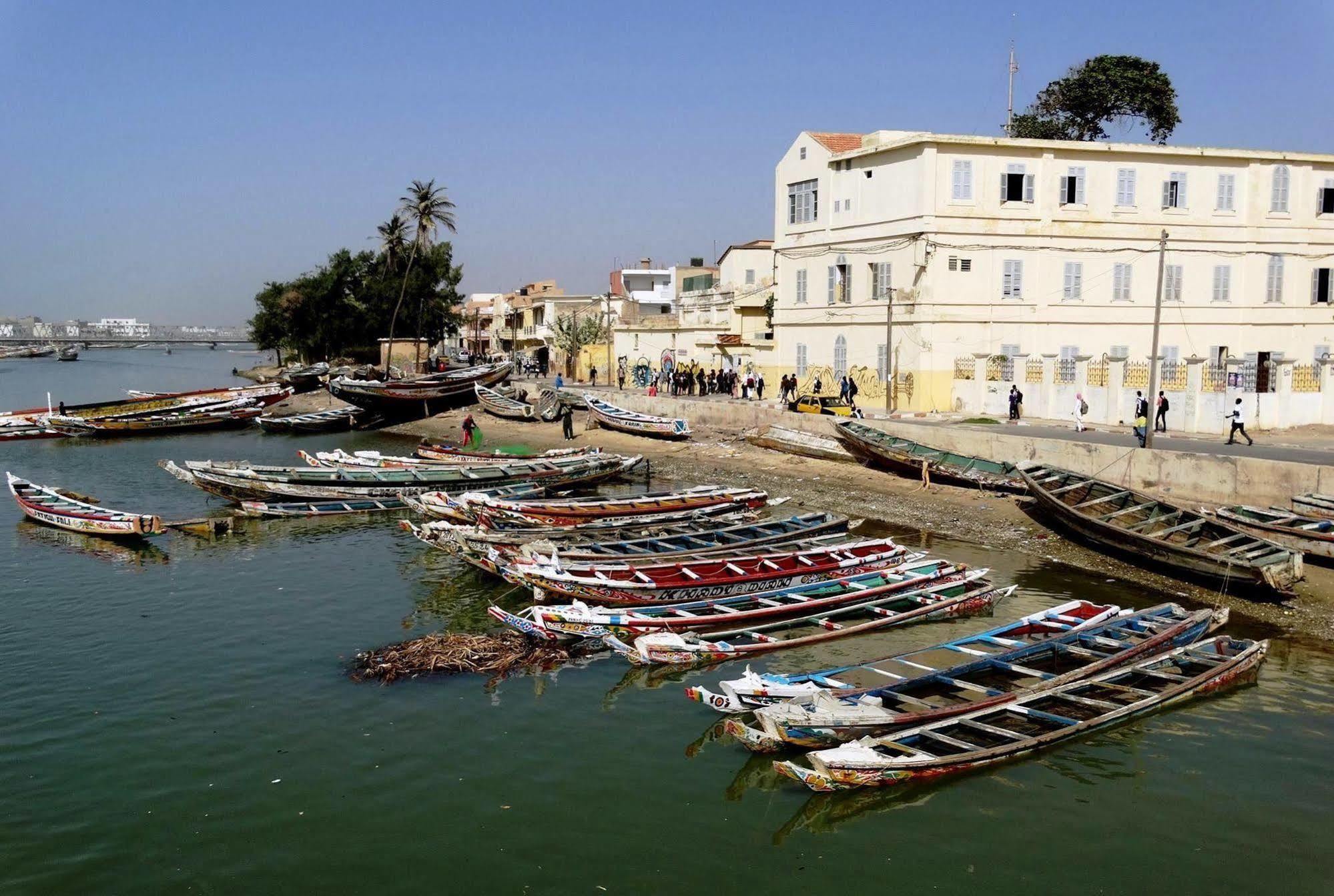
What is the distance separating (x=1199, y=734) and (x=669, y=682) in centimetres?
727

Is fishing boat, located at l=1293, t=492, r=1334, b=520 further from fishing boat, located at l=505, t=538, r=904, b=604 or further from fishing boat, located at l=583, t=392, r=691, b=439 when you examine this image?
fishing boat, located at l=583, t=392, r=691, b=439

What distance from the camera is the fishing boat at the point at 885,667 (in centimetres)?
1284

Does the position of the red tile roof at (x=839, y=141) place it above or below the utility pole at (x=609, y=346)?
above

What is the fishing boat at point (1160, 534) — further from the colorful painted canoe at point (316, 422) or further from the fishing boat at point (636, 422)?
the colorful painted canoe at point (316, 422)

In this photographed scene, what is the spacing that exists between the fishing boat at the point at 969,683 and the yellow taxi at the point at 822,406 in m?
19.2

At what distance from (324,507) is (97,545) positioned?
5595 mm

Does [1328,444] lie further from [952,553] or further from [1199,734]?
[1199,734]

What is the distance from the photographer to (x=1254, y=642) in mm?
15367

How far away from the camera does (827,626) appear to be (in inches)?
678

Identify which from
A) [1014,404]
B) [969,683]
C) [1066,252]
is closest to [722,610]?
[969,683]

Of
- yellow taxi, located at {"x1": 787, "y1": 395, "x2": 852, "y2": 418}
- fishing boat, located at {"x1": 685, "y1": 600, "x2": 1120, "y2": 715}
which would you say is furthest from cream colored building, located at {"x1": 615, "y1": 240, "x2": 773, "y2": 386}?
fishing boat, located at {"x1": 685, "y1": 600, "x2": 1120, "y2": 715}

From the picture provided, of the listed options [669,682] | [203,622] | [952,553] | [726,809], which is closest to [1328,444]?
[952,553]

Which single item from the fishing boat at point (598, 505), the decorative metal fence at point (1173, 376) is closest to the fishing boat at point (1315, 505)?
the decorative metal fence at point (1173, 376)

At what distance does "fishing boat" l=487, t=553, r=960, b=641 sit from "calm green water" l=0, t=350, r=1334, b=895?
2.34 ft
